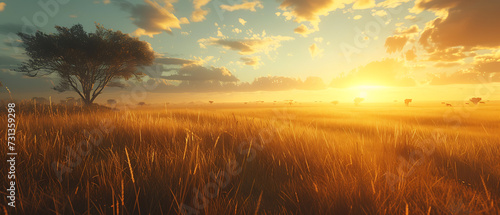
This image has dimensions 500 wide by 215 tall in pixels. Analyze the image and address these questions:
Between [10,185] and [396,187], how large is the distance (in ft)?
9.64

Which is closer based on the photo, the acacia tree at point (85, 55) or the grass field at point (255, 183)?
the grass field at point (255, 183)

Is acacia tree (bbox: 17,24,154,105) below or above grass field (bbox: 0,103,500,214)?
above

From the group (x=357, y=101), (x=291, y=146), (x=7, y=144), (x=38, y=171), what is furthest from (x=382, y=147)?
(x=357, y=101)

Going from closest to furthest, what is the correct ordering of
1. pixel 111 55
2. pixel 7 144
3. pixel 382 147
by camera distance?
pixel 7 144, pixel 382 147, pixel 111 55

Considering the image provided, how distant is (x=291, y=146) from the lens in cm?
283

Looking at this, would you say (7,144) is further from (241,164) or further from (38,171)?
(241,164)

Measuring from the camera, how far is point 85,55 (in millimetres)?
20453

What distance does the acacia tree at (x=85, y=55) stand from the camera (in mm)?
19359

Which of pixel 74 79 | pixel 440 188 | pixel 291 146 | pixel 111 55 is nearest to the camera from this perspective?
pixel 440 188

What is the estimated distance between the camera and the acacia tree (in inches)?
762

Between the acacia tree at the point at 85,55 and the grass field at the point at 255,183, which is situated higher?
the acacia tree at the point at 85,55

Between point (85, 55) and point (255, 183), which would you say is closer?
point (255, 183)

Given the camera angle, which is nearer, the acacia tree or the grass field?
the grass field

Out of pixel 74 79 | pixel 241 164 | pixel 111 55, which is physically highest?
pixel 111 55
